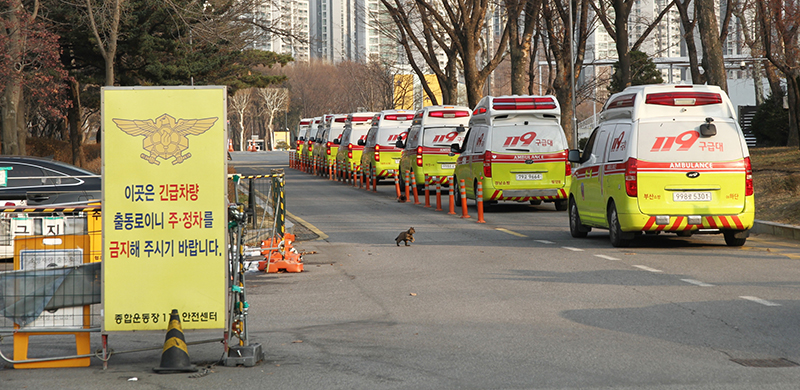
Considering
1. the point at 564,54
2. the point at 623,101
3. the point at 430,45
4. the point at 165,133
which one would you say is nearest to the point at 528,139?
the point at 623,101

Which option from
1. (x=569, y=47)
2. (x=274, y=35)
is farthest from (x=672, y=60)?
(x=274, y=35)

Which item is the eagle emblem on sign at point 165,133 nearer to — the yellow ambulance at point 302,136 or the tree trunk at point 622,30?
the tree trunk at point 622,30

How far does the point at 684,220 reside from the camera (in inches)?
496

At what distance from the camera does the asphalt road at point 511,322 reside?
242 inches

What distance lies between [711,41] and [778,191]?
18.9ft

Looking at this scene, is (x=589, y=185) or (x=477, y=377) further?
(x=589, y=185)

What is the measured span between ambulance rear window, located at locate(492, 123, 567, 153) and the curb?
5.06 m

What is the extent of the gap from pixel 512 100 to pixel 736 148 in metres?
7.39

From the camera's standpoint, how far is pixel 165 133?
6461mm

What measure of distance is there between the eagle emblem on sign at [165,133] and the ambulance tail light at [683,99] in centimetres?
856

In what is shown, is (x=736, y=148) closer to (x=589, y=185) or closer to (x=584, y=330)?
(x=589, y=185)

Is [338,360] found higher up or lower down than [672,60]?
lower down

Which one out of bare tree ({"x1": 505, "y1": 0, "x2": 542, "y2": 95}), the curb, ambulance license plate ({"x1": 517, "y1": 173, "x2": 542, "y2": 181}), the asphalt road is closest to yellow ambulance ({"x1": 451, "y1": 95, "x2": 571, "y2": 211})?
ambulance license plate ({"x1": 517, "y1": 173, "x2": 542, "y2": 181})

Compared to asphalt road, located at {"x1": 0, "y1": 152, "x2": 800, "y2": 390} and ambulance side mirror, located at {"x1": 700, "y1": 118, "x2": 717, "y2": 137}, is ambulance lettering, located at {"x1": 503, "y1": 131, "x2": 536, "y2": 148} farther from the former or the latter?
ambulance side mirror, located at {"x1": 700, "y1": 118, "x2": 717, "y2": 137}
